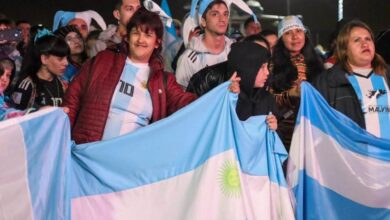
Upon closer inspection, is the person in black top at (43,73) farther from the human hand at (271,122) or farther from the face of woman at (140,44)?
the human hand at (271,122)

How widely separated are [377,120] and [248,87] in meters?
0.87

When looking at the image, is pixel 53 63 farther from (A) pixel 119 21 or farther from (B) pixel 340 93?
(B) pixel 340 93

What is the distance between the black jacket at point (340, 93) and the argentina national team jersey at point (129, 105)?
1.19 metres

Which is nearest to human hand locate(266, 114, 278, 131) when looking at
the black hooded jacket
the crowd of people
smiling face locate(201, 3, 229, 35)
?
the crowd of people

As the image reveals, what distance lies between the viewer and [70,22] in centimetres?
534

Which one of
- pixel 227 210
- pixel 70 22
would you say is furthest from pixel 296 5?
Answer: pixel 227 210

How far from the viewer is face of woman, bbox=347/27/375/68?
11.8ft

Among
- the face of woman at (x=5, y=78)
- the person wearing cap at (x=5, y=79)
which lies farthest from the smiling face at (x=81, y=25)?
the face of woman at (x=5, y=78)

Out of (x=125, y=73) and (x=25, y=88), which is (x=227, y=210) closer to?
(x=125, y=73)

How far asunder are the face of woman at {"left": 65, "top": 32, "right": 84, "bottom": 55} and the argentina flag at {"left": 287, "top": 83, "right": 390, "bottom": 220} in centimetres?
217

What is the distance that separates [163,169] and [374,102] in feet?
4.82

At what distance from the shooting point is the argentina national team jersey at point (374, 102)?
3.45m

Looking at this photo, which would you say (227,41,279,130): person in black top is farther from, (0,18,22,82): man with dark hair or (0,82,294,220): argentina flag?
(0,18,22,82): man with dark hair

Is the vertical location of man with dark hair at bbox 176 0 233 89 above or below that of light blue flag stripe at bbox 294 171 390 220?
above
